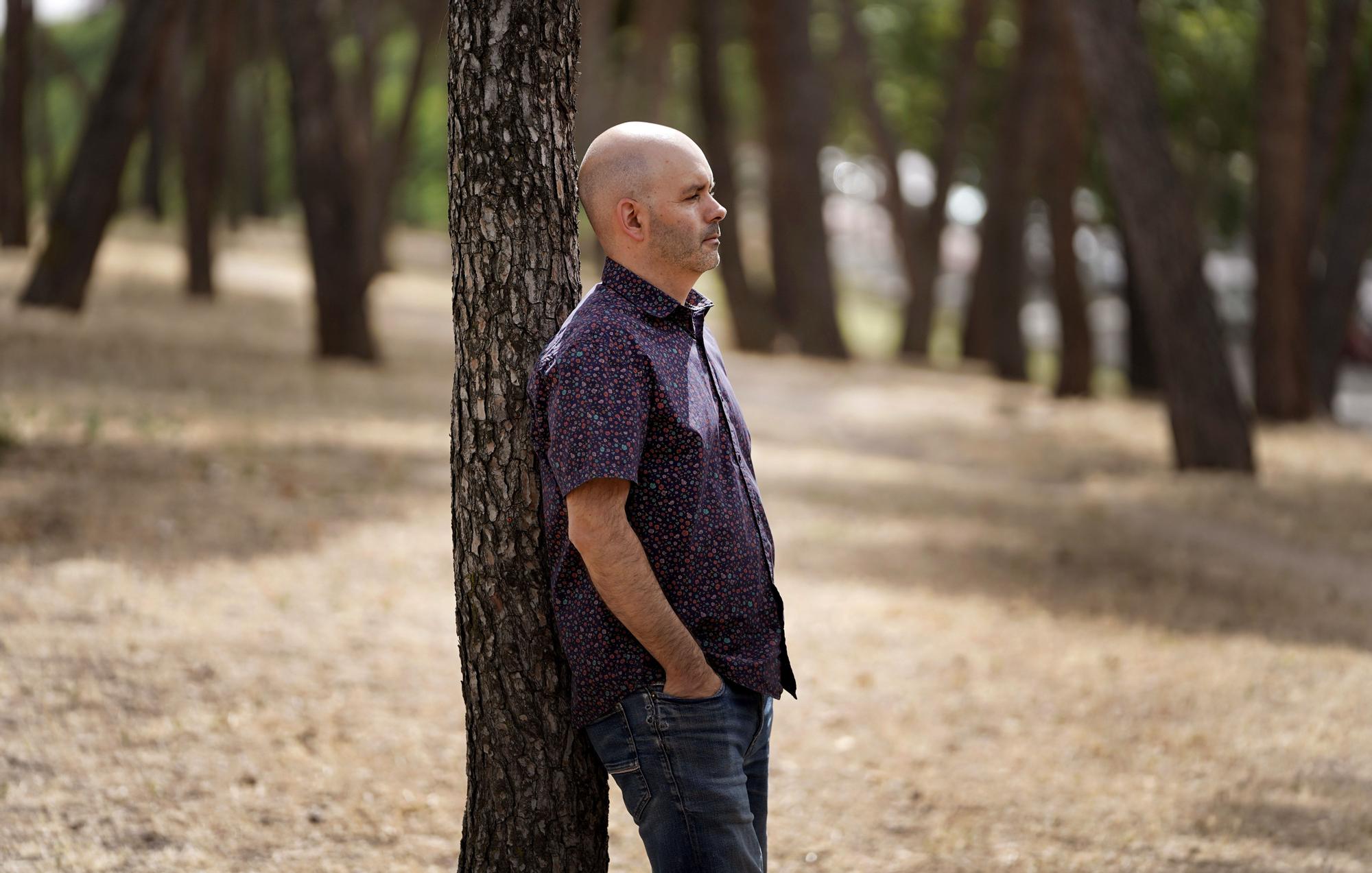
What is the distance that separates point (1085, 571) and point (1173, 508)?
2393 millimetres

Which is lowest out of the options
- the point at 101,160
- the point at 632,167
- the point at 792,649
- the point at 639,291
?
the point at 792,649

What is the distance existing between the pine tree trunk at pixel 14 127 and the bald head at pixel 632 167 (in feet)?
56.3

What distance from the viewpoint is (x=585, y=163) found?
9.87 feet

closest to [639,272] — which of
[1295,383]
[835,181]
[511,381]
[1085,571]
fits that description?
[511,381]

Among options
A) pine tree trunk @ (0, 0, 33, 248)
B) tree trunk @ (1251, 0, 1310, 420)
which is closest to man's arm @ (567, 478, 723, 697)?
tree trunk @ (1251, 0, 1310, 420)

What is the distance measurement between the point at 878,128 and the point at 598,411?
889 inches

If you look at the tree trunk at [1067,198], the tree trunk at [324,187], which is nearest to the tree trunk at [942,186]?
the tree trunk at [1067,198]

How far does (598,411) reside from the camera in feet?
9.19

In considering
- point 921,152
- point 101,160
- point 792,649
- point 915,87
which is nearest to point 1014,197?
Answer: point 915,87

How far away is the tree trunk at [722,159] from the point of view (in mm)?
21125

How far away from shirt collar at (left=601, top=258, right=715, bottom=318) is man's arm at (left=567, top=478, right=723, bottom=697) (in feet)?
1.36

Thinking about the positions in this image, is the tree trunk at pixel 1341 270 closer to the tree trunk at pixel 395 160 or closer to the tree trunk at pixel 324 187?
the tree trunk at pixel 324 187

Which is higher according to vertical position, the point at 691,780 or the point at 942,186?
the point at 942,186

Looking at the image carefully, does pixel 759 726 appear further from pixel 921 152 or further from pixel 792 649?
pixel 921 152
